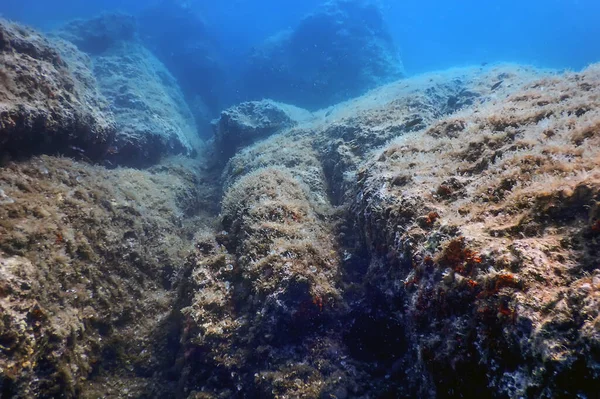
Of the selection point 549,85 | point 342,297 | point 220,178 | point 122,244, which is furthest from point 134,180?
point 549,85

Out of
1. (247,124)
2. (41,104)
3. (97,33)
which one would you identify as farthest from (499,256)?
(97,33)

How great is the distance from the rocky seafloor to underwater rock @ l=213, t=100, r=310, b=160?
661 cm

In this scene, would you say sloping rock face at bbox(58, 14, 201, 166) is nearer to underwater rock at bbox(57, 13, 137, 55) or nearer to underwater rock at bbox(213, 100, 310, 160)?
underwater rock at bbox(57, 13, 137, 55)

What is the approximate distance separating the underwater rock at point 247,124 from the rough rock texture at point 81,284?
286 inches

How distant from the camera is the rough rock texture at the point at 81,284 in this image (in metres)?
3.75

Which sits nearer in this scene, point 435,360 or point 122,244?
point 435,360

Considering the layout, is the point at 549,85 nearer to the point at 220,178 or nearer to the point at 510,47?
the point at 220,178

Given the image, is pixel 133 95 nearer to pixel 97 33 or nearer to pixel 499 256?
pixel 97 33

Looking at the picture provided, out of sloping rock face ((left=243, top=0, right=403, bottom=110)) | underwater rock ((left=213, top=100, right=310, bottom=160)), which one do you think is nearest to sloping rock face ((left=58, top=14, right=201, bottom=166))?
underwater rock ((left=213, top=100, right=310, bottom=160))

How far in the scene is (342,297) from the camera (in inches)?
183

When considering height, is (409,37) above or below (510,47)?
above

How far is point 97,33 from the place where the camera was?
21938 mm

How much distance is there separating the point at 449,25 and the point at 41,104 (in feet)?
356

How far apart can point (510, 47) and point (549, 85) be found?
8104 centimetres
